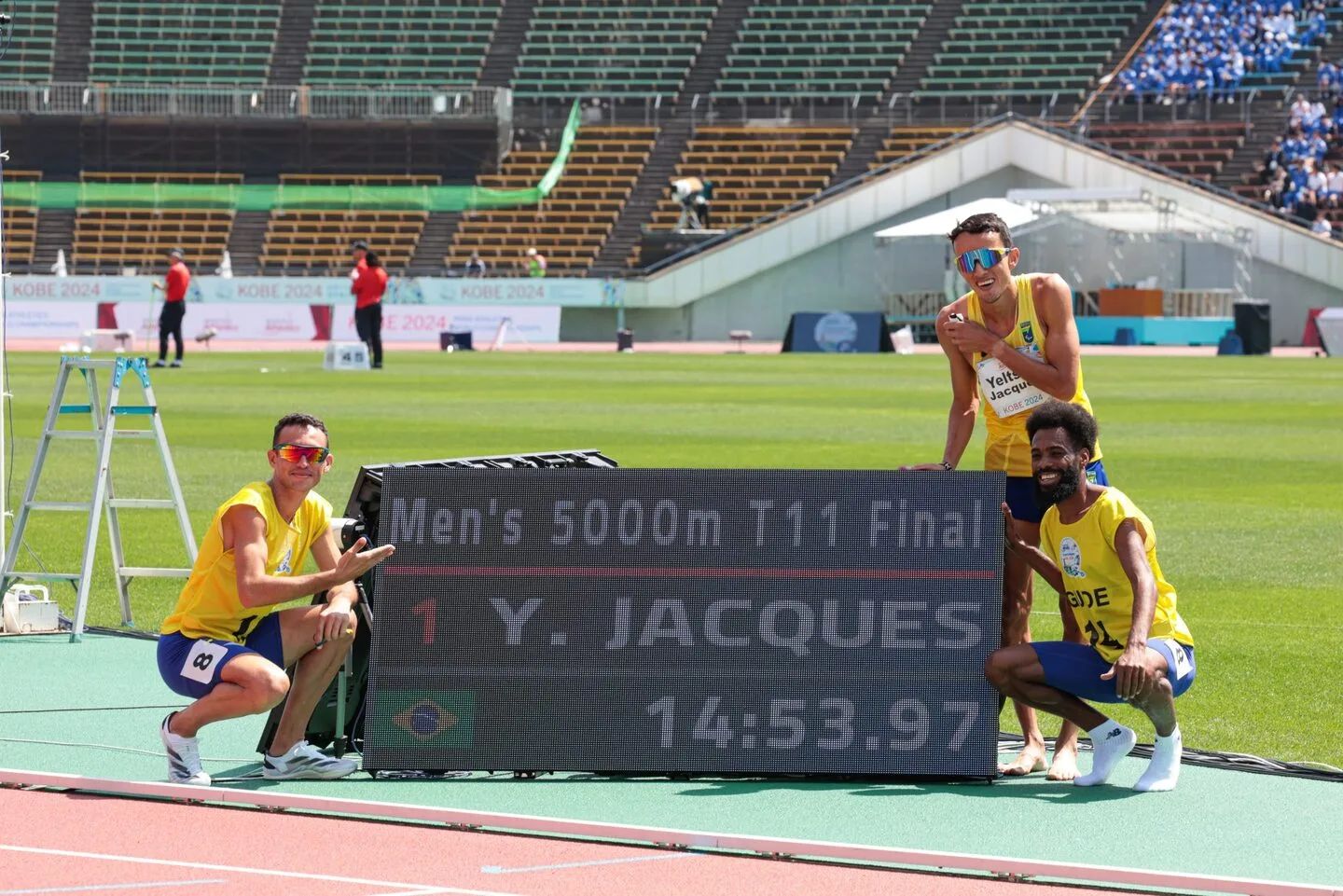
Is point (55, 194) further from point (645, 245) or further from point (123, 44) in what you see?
point (645, 245)

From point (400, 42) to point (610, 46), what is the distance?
6.49 metres

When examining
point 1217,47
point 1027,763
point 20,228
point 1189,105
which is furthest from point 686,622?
point 20,228

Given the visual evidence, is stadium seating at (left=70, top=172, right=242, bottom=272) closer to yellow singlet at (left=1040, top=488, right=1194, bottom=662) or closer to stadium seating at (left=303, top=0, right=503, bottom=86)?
stadium seating at (left=303, top=0, right=503, bottom=86)

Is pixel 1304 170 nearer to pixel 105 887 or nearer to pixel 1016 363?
pixel 1016 363

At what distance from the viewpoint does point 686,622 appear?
22.9ft

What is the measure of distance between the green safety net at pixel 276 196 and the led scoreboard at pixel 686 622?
52.9 meters

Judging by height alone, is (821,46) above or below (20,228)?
above

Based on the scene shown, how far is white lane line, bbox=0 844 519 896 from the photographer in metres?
5.57

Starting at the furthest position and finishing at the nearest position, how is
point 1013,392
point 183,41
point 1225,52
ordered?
point 183,41 < point 1225,52 < point 1013,392

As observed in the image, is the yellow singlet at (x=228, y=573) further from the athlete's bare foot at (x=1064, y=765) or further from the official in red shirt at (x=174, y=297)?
the official in red shirt at (x=174, y=297)

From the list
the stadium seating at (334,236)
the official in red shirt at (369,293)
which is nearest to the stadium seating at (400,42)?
the stadium seating at (334,236)

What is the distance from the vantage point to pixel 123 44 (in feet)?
213

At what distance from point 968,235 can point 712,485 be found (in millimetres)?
1215

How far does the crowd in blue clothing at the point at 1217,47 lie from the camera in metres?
57.0
